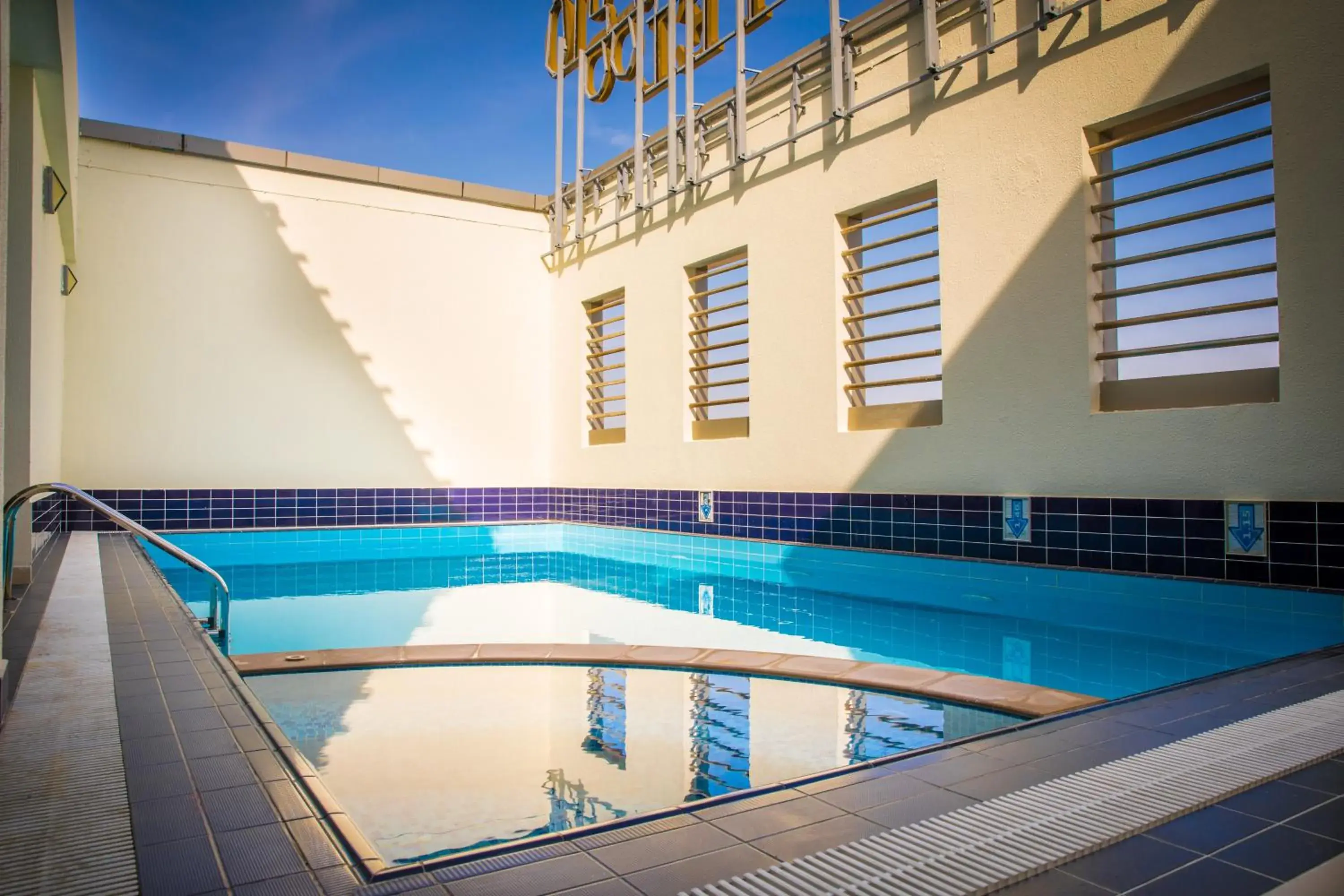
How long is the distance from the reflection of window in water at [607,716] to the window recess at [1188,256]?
316 centimetres

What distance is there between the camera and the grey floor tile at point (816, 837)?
4.35ft

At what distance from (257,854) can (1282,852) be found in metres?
1.57

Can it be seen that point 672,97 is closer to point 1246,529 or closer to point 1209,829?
point 1246,529

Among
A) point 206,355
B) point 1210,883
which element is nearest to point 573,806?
point 1210,883

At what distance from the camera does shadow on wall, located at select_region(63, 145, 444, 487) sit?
7488 mm

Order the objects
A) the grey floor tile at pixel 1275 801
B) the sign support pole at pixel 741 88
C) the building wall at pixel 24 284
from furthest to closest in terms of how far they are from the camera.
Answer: the sign support pole at pixel 741 88, the building wall at pixel 24 284, the grey floor tile at pixel 1275 801

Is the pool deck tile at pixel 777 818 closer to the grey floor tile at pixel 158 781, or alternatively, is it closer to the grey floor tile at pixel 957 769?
the grey floor tile at pixel 957 769

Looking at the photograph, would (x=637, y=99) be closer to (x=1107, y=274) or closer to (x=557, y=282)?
(x=557, y=282)

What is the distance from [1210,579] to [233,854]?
4.14m

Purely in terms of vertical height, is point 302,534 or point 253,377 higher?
point 253,377

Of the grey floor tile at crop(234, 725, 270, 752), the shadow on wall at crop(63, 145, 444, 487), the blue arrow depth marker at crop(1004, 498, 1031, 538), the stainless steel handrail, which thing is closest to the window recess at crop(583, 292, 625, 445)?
the shadow on wall at crop(63, 145, 444, 487)

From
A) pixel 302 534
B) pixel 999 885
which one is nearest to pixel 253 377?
pixel 302 534

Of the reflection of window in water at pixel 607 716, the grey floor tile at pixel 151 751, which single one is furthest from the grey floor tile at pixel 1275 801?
the grey floor tile at pixel 151 751

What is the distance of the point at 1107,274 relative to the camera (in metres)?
4.59
